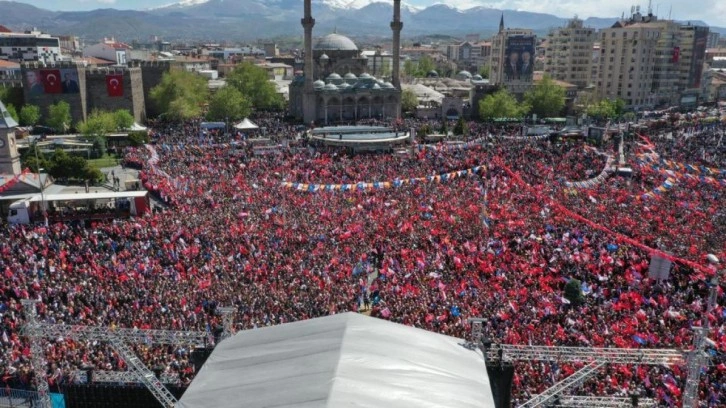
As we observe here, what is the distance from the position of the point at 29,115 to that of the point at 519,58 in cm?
5133

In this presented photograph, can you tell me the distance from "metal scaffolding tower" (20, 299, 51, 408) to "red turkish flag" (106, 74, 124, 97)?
43723mm

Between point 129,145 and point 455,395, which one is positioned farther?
point 129,145

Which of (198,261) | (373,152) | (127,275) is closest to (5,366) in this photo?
(127,275)

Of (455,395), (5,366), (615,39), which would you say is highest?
(615,39)

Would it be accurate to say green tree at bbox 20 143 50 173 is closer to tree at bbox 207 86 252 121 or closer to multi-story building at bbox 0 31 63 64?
tree at bbox 207 86 252 121

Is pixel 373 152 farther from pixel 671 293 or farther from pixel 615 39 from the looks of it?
pixel 615 39

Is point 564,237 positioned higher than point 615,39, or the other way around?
point 615,39

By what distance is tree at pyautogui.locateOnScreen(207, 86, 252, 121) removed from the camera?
5159 cm

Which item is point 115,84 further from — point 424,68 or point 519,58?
point 424,68

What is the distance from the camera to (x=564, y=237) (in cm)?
2044

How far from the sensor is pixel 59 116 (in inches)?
1817

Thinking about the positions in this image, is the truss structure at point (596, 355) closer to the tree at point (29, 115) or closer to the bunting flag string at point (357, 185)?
the bunting flag string at point (357, 185)

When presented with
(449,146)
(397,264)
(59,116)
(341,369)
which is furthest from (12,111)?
(341,369)

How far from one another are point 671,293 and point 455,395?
10479 mm
